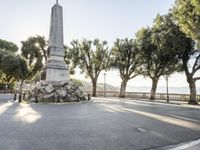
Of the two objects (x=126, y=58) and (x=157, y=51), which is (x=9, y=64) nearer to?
(x=126, y=58)

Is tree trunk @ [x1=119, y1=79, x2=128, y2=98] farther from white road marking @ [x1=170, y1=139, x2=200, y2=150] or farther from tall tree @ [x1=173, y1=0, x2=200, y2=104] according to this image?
white road marking @ [x1=170, y1=139, x2=200, y2=150]

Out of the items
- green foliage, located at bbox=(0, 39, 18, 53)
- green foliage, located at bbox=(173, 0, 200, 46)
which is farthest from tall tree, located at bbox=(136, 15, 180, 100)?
green foliage, located at bbox=(0, 39, 18, 53)

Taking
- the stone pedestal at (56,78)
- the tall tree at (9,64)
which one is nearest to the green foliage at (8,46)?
the tall tree at (9,64)

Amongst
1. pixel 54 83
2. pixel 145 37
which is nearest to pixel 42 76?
pixel 54 83

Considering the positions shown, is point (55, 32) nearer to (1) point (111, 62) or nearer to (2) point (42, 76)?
(2) point (42, 76)

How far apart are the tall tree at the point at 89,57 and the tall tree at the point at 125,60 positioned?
13.9 ft

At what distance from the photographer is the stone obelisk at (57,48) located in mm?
20828

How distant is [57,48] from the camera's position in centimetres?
2161

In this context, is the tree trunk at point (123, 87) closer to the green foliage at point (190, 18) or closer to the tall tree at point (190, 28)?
the tall tree at point (190, 28)

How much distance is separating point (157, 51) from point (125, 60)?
796cm

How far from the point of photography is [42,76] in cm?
2139

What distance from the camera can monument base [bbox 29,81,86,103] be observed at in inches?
726

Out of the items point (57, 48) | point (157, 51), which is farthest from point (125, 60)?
point (57, 48)

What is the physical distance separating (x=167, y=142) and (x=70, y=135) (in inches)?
103
